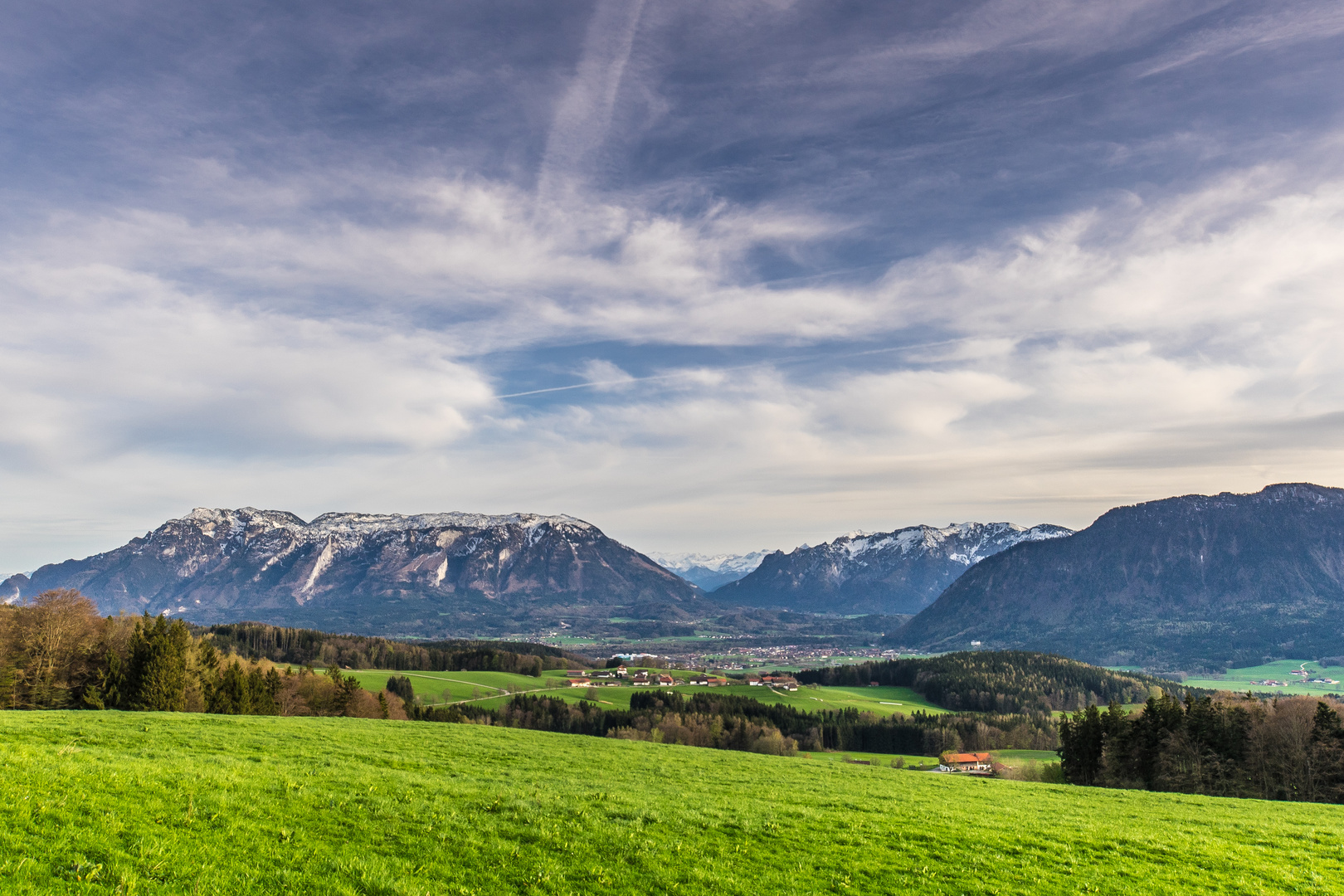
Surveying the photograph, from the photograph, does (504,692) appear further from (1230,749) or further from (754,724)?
(1230,749)

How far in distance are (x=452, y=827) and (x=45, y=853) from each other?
8.81 metres

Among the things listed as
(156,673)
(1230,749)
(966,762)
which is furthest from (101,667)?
(966,762)

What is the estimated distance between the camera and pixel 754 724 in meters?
139

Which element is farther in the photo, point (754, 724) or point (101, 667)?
point (754, 724)

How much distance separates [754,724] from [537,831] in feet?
428

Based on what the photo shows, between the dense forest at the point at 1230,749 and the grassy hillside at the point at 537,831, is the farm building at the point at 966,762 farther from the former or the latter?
the grassy hillside at the point at 537,831

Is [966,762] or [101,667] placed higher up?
[101,667]

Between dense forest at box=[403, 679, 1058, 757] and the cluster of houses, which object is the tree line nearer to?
dense forest at box=[403, 679, 1058, 757]

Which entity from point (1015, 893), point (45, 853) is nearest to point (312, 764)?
point (45, 853)

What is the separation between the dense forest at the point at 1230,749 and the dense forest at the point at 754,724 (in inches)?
2620

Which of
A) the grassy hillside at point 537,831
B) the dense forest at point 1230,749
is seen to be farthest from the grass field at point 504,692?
the grassy hillside at point 537,831

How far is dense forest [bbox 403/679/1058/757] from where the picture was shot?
433 ft

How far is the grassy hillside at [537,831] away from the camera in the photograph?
14.4m

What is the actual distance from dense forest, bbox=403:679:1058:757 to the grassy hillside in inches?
4012
